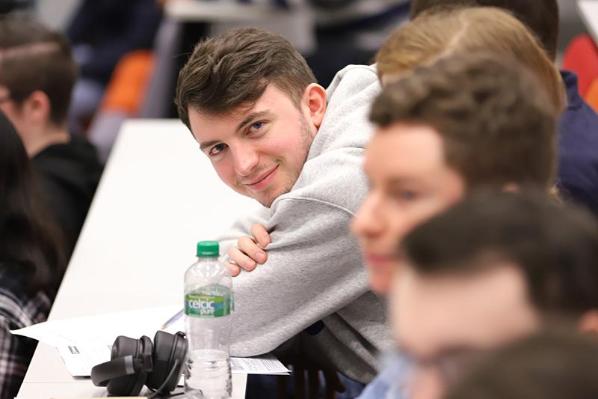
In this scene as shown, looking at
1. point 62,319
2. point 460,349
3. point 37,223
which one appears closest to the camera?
point 460,349

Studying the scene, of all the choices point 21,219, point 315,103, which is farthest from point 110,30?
point 315,103

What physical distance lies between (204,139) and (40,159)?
1.61 meters

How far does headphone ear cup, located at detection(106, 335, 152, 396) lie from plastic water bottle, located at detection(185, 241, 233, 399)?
85mm

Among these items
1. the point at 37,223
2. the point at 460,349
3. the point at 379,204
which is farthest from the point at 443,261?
the point at 37,223

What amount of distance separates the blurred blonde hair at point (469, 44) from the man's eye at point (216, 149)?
1.36 feet

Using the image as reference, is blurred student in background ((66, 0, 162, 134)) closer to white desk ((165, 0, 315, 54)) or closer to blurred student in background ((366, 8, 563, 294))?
white desk ((165, 0, 315, 54))

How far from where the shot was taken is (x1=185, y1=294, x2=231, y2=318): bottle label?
1.95 metres

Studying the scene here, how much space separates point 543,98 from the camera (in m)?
1.35

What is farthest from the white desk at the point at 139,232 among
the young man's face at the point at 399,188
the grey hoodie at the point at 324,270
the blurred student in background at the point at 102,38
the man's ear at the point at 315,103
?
the blurred student in background at the point at 102,38

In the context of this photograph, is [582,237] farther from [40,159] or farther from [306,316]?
[40,159]

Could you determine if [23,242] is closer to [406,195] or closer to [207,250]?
[207,250]

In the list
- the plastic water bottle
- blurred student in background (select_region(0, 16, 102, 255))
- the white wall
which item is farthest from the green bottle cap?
the white wall

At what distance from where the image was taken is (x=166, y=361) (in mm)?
1959

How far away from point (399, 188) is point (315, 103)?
995 mm
